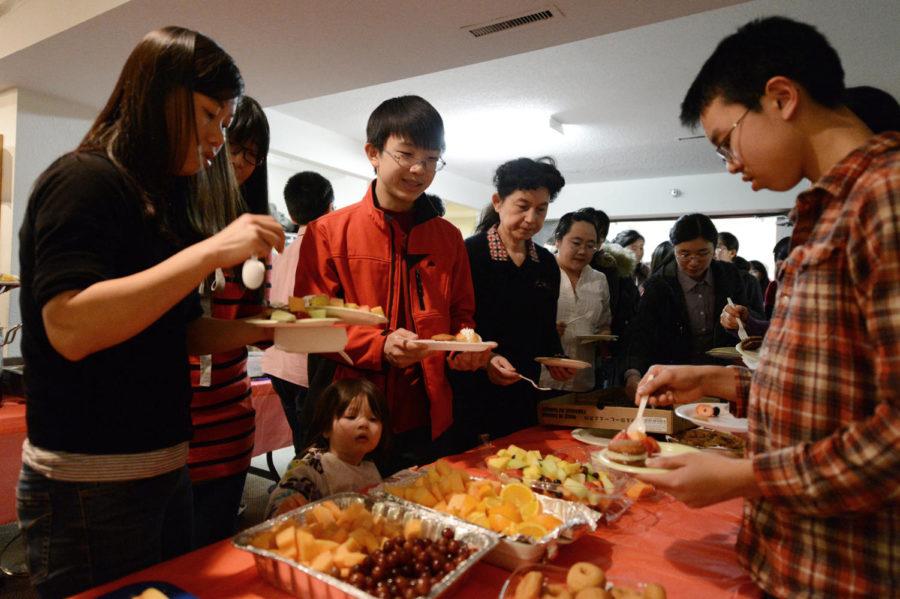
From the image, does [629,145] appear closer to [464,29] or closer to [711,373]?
[464,29]

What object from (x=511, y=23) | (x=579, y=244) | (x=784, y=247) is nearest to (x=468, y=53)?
(x=511, y=23)

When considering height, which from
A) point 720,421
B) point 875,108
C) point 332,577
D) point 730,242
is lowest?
point 332,577

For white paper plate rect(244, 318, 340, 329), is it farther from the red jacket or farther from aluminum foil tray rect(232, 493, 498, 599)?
the red jacket

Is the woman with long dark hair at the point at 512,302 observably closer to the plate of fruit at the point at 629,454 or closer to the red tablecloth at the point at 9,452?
the plate of fruit at the point at 629,454

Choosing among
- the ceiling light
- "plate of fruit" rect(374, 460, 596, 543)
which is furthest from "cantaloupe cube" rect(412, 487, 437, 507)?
the ceiling light

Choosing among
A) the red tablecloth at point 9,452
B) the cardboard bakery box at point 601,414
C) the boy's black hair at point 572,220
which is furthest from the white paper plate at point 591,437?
the red tablecloth at point 9,452

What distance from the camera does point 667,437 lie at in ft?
6.38

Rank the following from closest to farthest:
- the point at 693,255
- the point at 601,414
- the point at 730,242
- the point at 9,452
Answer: the point at 601,414 → the point at 9,452 → the point at 693,255 → the point at 730,242

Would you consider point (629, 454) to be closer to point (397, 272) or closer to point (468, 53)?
point (397, 272)

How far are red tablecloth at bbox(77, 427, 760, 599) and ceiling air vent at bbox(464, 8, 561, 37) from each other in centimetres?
261

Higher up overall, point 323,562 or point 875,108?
point 875,108

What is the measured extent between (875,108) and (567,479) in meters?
1.00

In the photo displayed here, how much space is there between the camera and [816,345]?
0.82 meters

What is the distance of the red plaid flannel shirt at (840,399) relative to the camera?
2.42 ft
